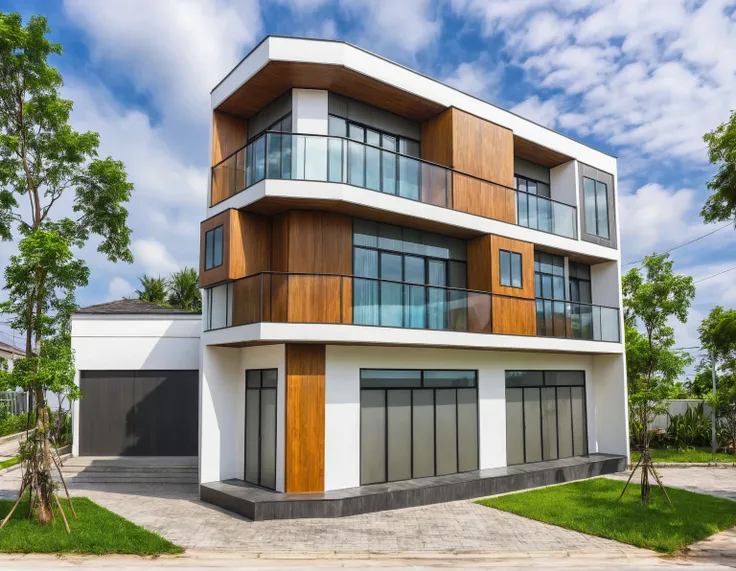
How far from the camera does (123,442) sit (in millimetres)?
20969

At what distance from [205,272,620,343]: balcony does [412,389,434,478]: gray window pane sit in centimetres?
206

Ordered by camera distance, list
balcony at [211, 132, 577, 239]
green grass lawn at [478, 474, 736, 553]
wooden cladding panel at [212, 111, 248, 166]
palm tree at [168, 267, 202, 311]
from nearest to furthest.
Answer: green grass lawn at [478, 474, 736, 553] → balcony at [211, 132, 577, 239] → wooden cladding panel at [212, 111, 248, 166] → palm tree at [168, 267, 202, 311]

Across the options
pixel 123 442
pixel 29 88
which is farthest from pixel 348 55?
pixel 123 442

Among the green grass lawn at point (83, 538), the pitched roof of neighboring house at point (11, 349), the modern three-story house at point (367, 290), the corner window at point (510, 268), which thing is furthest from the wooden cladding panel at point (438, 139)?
the pitched roof of neighboring house at point (11, 349)

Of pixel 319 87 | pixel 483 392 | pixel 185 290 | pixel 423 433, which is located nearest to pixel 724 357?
pixel 483 392

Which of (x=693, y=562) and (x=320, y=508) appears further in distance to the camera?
(x=320, y=508)

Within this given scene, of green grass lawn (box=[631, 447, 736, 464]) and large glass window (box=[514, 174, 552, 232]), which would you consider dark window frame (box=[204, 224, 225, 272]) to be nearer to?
large glass window (box=[514, 174, 552, 232])

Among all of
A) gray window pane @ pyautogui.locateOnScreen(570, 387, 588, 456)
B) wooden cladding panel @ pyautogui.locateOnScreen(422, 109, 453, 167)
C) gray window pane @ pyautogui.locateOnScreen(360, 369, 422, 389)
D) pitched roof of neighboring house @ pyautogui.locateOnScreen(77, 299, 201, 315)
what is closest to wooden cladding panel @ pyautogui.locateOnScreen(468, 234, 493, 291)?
wooden cladding panel @ pyautogui.locateOnScreen(422, 109, 453, 167)

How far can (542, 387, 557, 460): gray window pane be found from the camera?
66.2ft

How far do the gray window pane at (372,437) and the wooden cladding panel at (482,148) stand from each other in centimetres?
689

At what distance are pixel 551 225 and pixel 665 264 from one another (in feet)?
21.4

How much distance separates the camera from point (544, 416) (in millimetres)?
20219

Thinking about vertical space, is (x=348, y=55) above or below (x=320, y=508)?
above

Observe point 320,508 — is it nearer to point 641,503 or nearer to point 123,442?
point 641,503
